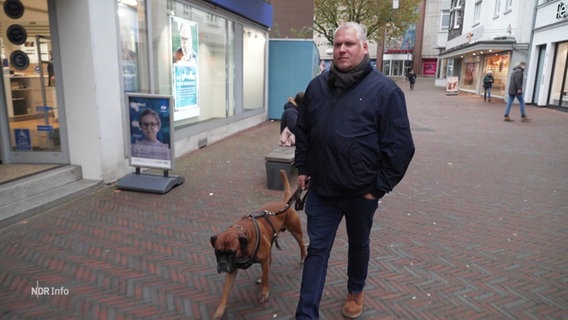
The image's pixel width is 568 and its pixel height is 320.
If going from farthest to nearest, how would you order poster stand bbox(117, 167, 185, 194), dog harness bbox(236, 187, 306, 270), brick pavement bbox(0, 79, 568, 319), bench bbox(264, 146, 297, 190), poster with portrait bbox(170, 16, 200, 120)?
poster with portrait bbox(170, 16, 200, 120)
bench bbox(264, 146, 297, 190)
poster stand bbox(117, 167, 185, 194)
brick pavement bbox(0, 79, 568, 319)
dog harness bbox(236, 187, 306, 270)

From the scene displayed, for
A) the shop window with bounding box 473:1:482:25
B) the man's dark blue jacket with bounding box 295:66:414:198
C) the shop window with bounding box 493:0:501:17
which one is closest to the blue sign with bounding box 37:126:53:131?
the man's dark blue jacket with bounding box 295:66:414:198

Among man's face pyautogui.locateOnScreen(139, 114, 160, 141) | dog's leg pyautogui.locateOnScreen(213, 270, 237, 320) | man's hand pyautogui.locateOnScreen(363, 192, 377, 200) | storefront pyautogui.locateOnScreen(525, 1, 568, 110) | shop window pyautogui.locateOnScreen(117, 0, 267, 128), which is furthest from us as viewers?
storefront pyautogui.locateOnScreen(525, 1, 568, 110)

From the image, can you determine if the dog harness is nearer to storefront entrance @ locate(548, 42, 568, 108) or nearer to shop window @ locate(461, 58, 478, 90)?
storefront entrance @ locate(548, 42, 568, 108)

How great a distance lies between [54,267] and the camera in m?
3.72

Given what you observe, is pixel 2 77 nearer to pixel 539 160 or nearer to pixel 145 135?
pixel 145 135

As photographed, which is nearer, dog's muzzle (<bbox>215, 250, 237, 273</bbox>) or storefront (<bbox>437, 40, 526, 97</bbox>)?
dog's muzzle (<bbox>215, 250, 237, 273</bbox>)

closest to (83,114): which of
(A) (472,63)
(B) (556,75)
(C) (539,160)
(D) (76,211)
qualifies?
(D) (76,211)

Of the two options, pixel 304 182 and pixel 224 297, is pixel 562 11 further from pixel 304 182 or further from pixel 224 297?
pixel 224 297

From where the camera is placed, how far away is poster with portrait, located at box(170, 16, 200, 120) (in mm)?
8438

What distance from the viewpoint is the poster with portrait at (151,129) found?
237 inches

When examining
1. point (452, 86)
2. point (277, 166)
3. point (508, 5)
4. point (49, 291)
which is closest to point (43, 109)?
point (277, 166)

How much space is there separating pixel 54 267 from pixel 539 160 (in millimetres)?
9082

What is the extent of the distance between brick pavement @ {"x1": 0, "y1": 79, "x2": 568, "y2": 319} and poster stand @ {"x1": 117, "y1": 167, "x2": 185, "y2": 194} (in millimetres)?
98

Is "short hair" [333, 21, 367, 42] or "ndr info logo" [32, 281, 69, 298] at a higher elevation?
"short hair" [333, 21, 367, 42]
